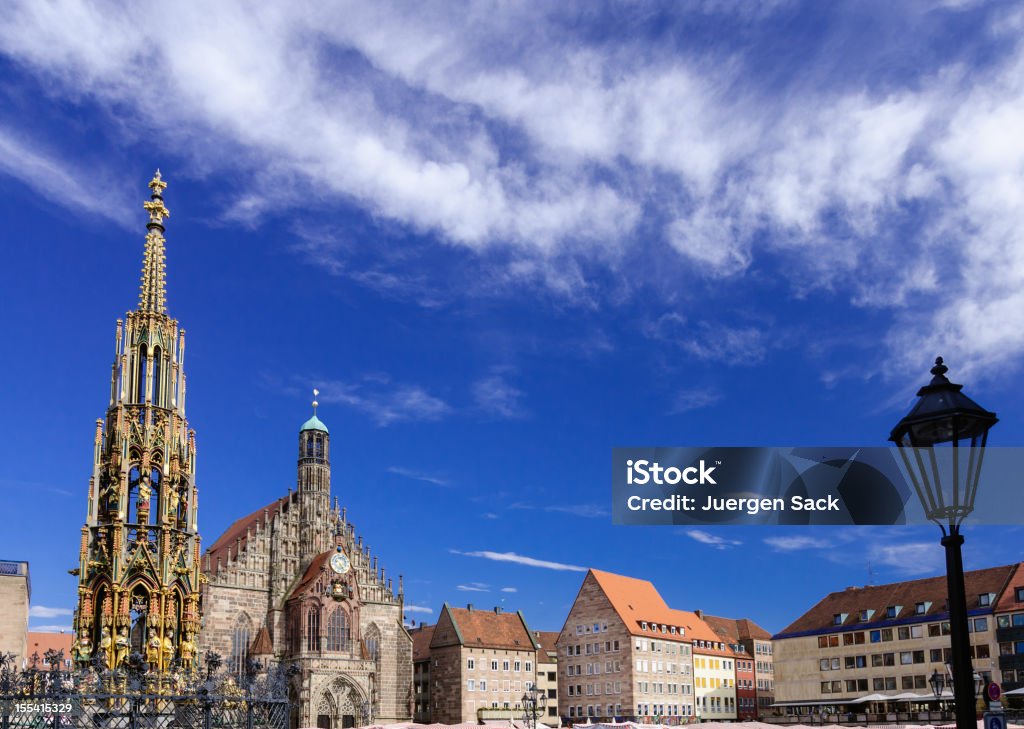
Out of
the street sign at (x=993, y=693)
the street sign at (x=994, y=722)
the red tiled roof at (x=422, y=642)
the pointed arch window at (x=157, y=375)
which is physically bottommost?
the red tiled roof at (x=422, y=642)

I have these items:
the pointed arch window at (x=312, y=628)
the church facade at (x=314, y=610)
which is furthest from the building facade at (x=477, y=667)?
the pointed arch window at (x=312, y=628)

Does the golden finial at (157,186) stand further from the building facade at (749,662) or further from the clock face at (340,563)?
the building facade at (749,662)

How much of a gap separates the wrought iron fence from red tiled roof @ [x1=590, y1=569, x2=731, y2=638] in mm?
70072

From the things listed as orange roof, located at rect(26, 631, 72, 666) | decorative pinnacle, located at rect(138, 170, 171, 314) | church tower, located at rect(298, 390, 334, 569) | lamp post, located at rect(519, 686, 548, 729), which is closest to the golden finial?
decorative pinnacle, located at rect(138, 170, 171, 314)

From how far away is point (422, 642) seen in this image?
98.2 meters

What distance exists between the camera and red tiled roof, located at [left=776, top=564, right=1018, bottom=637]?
8038 centimetres

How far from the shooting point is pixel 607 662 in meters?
93.4

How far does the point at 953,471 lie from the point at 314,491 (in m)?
81.6

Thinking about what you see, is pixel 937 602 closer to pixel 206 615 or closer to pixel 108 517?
pixel 206 615

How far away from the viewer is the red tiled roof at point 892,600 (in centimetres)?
8038

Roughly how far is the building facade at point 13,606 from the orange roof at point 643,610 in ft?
159

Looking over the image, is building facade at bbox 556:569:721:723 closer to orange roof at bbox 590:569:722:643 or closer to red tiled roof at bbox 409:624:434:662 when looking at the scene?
orange roof at bbox 590:569:722:643

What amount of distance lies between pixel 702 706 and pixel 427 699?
25.3 meters

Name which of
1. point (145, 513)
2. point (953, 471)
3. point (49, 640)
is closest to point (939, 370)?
point (953, 471)
